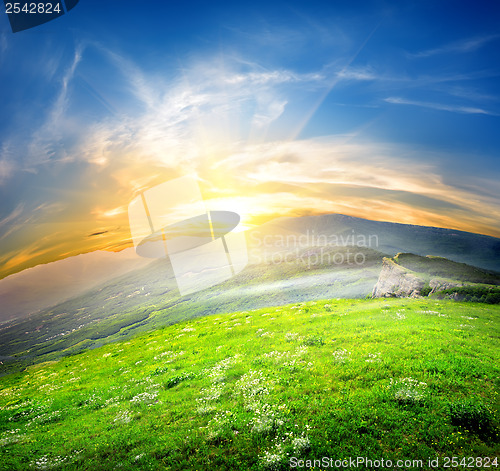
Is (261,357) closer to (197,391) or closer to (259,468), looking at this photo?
(197,391)

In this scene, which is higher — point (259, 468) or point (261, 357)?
point (259, 468)

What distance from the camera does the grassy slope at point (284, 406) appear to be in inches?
347

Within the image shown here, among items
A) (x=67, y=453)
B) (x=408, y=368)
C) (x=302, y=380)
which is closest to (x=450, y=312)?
(x=408, y=368)

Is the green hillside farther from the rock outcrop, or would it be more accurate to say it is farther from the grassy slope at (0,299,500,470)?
the grassy slope at (0,299,500,470)

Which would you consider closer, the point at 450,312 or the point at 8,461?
the point at 8,461

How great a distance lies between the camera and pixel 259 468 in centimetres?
820

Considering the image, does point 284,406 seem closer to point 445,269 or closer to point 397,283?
point 397,283

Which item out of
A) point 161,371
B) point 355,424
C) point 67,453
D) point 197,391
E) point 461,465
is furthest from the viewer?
point 161,371

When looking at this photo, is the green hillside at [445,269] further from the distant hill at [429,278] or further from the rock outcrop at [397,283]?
the rock outcrop at [397,283]

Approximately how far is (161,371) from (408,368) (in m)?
17.4

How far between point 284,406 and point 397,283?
40947 millimetres

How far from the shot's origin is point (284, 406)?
11.0 metres

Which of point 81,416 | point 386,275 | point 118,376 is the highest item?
point 81,416

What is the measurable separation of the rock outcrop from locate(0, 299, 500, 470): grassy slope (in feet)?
61.8
